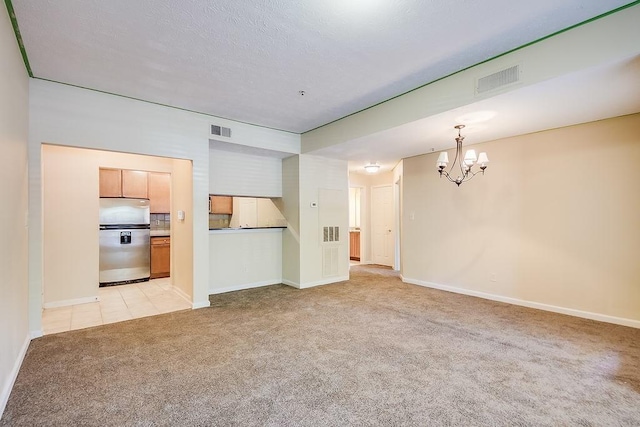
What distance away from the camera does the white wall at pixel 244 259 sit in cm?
518

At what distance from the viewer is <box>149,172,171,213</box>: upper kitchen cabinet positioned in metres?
6.31

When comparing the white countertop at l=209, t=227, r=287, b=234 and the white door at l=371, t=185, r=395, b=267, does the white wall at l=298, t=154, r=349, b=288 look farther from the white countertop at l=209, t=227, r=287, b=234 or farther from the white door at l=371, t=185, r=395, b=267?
the white door at l=371, t=185, r=395, b=267

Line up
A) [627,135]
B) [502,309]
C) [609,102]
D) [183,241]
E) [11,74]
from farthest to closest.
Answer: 1. [183,241]
2. [502,309]
3. [627,135]
4. [609,102]
5. [11,74]

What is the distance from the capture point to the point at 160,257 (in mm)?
6297

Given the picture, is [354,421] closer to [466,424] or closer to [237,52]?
[466,424]

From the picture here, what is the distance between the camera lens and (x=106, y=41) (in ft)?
8.58

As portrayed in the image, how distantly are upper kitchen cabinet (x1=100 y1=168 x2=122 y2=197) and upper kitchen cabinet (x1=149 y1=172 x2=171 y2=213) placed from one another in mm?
586

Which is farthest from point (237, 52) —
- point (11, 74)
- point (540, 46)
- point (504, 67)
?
point (540, 46)

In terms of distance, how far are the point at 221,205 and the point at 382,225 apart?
425 centimetres

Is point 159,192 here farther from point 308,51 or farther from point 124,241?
point 308,51

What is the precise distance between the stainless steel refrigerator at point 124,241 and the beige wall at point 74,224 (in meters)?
0.95

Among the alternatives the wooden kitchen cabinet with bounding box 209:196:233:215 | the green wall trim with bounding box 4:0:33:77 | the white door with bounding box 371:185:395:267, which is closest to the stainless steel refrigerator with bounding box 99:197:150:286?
the wooden kitchen cabinet with bounding box 209:196:233:215

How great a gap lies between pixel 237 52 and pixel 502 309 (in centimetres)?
460

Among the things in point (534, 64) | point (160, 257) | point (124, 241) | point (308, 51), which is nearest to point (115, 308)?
point (124, 241)
